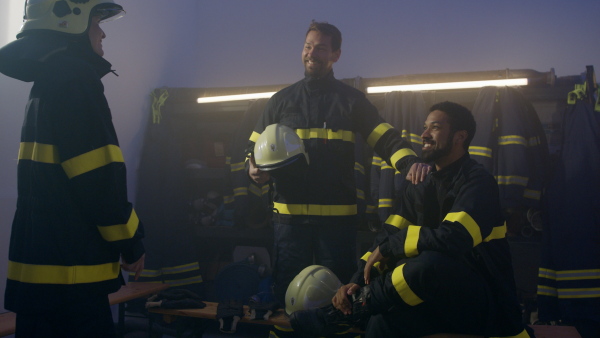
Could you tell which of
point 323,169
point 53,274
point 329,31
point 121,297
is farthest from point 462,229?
point 121,297

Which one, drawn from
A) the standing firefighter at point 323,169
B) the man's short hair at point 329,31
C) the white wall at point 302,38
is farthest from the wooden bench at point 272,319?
the white wall at point 302,38

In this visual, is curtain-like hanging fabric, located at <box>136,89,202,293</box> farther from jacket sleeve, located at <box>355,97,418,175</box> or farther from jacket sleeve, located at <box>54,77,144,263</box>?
jacket sleeve, located at <box>54,77,144,263</box>

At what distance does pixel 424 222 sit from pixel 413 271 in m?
0.46

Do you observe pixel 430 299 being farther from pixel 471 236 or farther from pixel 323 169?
pixel 323 169

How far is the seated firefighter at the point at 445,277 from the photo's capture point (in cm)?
205

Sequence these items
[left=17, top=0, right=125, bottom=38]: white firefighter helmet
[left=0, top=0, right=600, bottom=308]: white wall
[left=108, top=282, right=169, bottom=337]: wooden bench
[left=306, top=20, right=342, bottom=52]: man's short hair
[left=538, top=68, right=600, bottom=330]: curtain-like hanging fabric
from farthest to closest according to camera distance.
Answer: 1. [left=0, top=0, right=600, bottom=308]: white wall
2. [left=538, top=68, right=600, bottom=330]: curtain-like hanging fabric
3. [left=108, top=282, right=169, bottom=337]: wooden bench
4. [left=306, top=20, right=342, bottom=52]: man's short hair
5. [left=17, top=0, right=125, bottom=38]: white firefighter helmet

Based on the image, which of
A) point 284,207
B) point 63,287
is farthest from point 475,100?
point 63,287

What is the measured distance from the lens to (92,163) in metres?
1.75

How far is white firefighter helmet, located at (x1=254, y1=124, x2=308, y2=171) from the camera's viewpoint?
2.56m

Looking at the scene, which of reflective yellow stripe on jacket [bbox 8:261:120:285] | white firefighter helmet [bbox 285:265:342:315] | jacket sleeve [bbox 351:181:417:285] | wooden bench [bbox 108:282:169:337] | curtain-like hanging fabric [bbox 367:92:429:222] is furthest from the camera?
curtain-like hanging fabric [bbox 367:92:429:222]

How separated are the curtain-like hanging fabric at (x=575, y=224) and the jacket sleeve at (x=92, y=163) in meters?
2.95

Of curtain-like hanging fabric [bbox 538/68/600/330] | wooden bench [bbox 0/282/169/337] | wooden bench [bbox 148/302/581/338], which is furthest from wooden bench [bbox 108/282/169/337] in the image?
curtain-like hanging fabric [bbox 538/68/600/330]

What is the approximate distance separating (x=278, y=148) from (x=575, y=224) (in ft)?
7.41

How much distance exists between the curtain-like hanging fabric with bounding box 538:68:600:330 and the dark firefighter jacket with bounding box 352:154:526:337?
1402 mm
